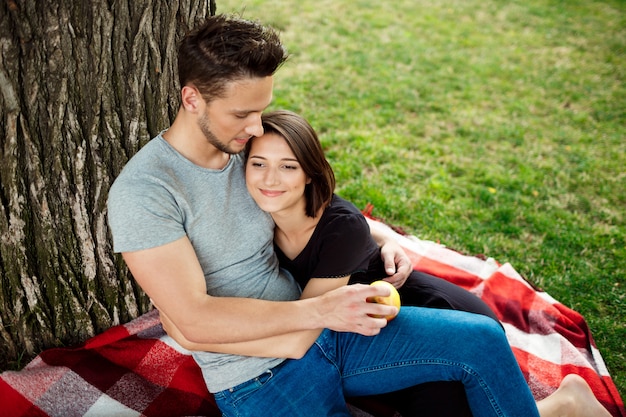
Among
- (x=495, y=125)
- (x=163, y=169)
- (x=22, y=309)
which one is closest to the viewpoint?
(x=163, y=169)

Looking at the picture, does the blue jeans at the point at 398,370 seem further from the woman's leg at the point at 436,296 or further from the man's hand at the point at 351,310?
the woman's leg at the point at 436,296

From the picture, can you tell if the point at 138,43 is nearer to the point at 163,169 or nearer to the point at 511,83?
the point at 163,169

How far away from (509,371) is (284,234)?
1346 mm

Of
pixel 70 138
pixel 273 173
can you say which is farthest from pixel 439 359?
pixel 70 138

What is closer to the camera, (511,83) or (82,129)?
(82,129)

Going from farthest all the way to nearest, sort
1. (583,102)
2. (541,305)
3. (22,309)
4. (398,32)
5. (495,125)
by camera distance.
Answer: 1. (398,32)
2. (583,102)
3. (495,125)
4. (541,305)
5. (22,309)

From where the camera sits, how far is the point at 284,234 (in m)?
2.99

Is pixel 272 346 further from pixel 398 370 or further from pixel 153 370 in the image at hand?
pixel 153 370

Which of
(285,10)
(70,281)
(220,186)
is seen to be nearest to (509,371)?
(220,186)

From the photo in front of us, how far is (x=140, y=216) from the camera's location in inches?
88.4

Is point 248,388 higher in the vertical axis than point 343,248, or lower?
lower

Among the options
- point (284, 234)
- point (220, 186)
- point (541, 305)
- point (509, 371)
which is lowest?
point (541, 305)

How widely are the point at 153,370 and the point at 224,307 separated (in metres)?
0.98

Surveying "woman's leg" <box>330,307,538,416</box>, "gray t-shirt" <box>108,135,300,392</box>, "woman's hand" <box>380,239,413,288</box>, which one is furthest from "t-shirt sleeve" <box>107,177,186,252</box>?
"woman's hand" <box>380,239,413,288</box>
